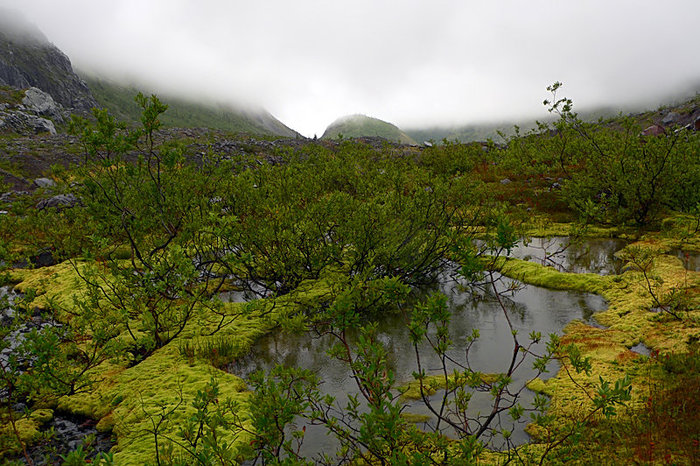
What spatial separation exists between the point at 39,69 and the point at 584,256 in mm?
155922

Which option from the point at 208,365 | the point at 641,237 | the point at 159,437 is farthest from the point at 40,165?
the point at 641,237

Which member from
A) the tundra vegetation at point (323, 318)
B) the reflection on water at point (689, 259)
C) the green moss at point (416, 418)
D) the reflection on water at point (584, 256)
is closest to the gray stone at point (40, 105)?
the tundra vegetation at point (323, 318)

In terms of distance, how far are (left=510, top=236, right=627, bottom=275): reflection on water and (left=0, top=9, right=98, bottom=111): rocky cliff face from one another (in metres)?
117

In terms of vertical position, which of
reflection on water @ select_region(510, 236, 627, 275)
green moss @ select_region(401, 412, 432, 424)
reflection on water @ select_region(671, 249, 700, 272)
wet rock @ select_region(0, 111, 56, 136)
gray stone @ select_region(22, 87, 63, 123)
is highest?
reflection on water @ select_region(671, 249, 700, 272)

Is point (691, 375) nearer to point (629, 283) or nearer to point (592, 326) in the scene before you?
point (592, 326)

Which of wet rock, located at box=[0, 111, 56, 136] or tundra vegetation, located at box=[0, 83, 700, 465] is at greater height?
tundra vegetation, located at box=[0, 83, 700, 465]

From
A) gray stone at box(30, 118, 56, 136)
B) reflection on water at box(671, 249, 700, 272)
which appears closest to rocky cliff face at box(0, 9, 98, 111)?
gray stone at box(30, 118, 56, 136)

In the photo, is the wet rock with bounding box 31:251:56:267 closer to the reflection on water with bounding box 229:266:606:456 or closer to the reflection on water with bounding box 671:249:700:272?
the reflection on water with bounding box 229:266:606:456

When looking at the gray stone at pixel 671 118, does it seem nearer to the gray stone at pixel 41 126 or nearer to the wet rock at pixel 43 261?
the wet rock at pixel 43 261

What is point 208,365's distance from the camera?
7820 millimetres

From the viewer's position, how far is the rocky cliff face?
108 metres

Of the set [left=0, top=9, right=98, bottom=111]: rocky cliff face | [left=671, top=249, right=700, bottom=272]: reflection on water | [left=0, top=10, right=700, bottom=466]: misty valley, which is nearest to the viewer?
[left=0, top=10, right=700, bottom=466]: misty valley

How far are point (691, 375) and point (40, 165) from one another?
3596cm

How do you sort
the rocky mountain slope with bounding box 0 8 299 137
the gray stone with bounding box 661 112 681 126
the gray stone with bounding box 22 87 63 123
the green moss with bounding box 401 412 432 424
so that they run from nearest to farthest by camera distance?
1. the green moss with bounding box 401 412 432 424
2. the rocky mountain slope with bounding box 0 8 299 137
3. the gray stone with bounding box 661 112 681 126
4. the gray stone with bounding box 22 87 63 123
